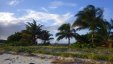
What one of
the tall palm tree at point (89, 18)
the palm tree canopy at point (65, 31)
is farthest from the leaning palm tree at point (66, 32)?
the tall palm tree at point (89, 18)

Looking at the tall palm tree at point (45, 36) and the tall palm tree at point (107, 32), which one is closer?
the tall palm tree at point (107, 32)

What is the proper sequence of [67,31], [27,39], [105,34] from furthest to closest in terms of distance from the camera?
[27,39]
[67,31]
[105,34]

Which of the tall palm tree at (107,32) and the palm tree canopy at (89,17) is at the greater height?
the palm tree canopy at (89,17)

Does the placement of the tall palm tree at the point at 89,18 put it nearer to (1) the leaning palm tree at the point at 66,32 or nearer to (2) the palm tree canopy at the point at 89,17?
(2) the palm tree canopy at the point at 89,17

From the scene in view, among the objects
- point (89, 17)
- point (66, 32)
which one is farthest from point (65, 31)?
point (89, 17)

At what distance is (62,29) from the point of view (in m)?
50.0

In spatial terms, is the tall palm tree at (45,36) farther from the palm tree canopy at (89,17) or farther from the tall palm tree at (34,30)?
the palm tree canopy at (89,17)

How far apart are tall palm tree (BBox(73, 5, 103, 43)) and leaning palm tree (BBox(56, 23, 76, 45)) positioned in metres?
6.34

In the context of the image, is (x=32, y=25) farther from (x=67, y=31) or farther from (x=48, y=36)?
(x=67, y=31)

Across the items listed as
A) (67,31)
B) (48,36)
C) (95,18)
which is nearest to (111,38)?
(95,18)

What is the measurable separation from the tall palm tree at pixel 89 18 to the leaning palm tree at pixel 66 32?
6340 millimetres

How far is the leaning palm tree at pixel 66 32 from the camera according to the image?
49.4 metres

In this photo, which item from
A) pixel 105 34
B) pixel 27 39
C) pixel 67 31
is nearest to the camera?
pixel 105 34

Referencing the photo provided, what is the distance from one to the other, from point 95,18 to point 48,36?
601 inches
